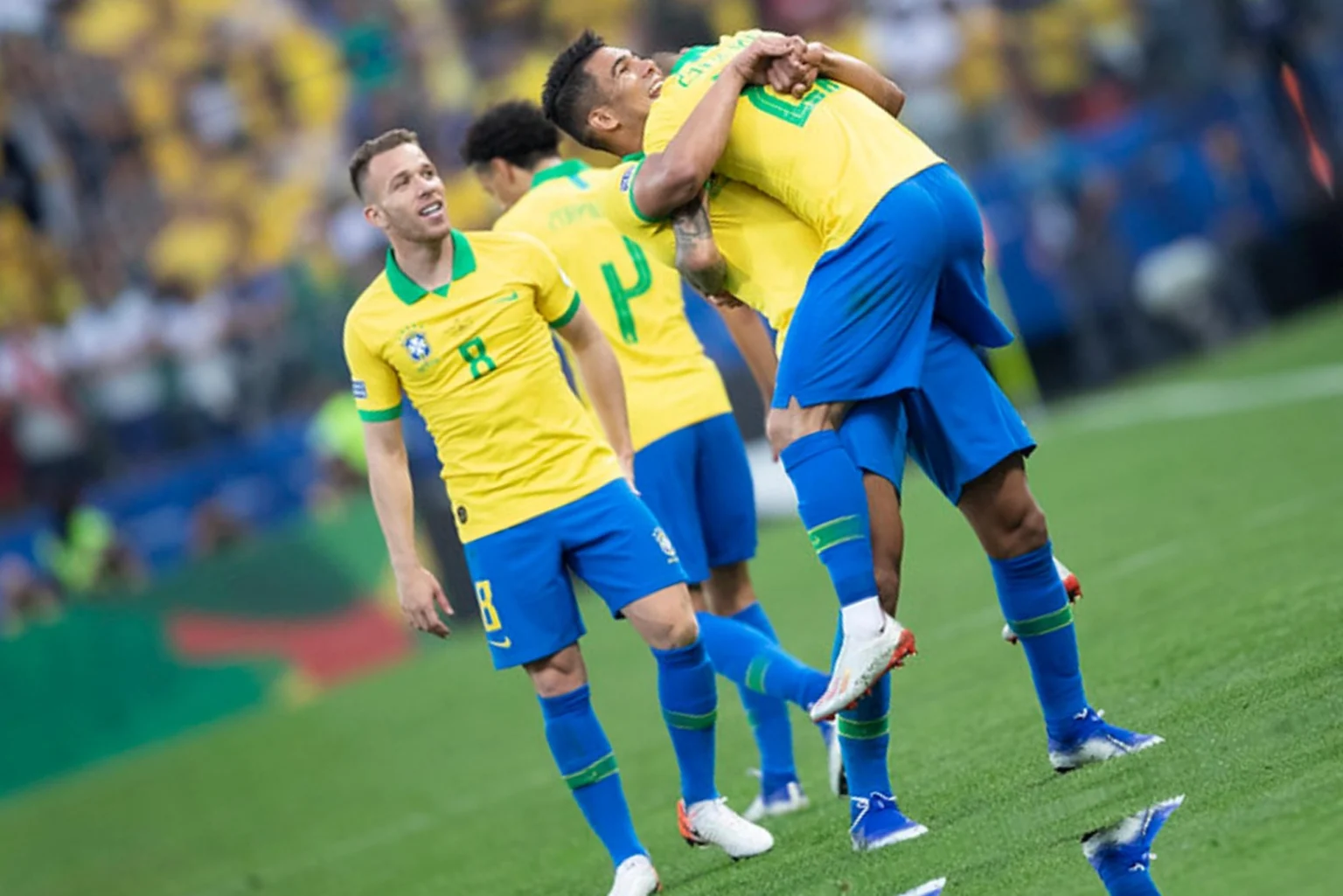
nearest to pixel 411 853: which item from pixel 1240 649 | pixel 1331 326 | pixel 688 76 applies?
pixel 1240 649

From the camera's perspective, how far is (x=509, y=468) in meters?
5.80

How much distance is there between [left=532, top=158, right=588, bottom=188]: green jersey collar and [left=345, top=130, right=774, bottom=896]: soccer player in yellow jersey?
100 centimetres

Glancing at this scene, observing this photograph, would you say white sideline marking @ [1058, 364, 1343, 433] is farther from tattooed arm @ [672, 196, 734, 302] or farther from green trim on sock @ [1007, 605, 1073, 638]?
tattooed arm @ [672, 196, 734, 302]

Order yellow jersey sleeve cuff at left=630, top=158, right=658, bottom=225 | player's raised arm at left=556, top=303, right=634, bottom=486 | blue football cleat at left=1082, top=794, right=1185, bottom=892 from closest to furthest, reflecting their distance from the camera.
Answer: blue football cleat at left=1082, top=794, right=1185, bottom=892 < yellow jersey sleeve cuff at left=630, top=158, right=658, bottom=225 < player's raised arm at left=556, top=303, right=634, bottom=486

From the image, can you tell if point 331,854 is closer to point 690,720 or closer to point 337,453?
point 690,720

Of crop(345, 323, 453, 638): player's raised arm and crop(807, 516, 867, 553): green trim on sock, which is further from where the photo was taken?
crop(345, 323, 453, 638): player's raised arm

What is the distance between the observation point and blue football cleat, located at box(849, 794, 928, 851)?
5.17 meters

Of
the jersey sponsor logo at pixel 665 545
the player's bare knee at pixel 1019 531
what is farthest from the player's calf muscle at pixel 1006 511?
the jersey sponsor logo at pixel 665 545

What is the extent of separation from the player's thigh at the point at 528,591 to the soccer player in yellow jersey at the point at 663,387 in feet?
3.02

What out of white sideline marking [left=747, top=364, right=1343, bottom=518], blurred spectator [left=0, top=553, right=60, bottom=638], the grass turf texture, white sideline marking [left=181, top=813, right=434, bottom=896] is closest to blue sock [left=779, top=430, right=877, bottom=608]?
the grass turf texture

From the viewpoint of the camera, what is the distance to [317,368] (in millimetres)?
17109

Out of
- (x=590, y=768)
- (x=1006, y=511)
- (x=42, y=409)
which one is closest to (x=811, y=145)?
(x=1006, y=511)

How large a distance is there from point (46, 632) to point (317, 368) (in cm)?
378

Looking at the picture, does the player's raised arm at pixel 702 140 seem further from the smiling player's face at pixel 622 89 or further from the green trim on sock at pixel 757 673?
the green trim on sock at pixel 757 673
